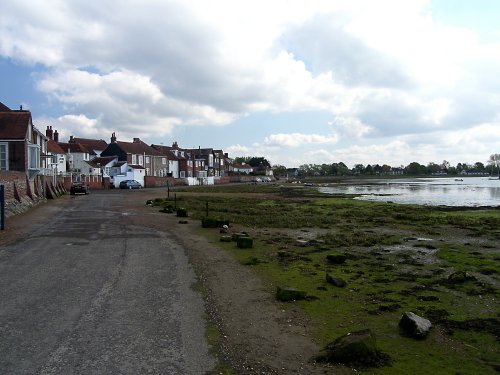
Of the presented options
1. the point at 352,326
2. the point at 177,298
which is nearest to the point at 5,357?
the point at 177,298

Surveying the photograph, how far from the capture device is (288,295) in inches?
345

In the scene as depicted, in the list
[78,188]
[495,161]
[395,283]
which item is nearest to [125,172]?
[78,188]

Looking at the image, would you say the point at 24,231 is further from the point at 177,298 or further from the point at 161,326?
the point at 161,326

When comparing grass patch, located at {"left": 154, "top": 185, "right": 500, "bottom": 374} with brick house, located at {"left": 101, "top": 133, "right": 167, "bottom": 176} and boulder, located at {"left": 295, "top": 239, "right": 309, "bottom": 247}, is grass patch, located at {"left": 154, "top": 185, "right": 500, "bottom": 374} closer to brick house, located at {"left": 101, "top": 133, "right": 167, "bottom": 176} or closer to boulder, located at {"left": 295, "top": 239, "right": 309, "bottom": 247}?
boulder, located at {"left": 295, "top": 239, "right": 309, "bottom": 247}

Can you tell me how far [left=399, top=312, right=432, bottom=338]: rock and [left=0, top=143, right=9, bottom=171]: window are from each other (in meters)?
36.8

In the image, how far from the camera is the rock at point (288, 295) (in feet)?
28.7

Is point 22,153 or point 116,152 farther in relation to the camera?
point 116,152

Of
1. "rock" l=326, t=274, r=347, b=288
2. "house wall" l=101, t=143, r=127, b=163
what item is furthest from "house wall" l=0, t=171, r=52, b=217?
"house wall" l=101, t=143, r=127, b=163

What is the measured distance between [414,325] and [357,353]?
5.42 feet

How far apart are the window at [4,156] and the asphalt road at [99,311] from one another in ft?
82.4

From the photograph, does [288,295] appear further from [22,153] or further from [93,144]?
[93,144]

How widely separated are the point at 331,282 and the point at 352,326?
114 inches

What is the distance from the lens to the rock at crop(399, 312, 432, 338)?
688 cm

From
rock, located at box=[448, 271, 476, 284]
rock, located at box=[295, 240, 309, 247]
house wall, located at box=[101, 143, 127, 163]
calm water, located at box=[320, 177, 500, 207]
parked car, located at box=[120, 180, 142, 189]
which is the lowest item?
calm water, located at box=[320, 177, 500, 207]
